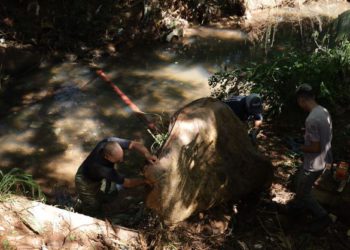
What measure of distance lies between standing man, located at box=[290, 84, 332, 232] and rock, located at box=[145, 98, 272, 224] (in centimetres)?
73

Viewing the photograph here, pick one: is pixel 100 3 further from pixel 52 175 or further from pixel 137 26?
pixel 52 175

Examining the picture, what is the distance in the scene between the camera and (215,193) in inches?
Result: 191

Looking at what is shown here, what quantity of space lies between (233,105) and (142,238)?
96.6 inches

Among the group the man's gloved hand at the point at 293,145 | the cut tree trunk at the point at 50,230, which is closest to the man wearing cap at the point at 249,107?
the man's gloved hand at the point at 293,145

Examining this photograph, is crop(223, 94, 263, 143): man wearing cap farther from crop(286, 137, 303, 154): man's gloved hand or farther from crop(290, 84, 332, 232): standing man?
crop(290, 84, 332, 232): standing man

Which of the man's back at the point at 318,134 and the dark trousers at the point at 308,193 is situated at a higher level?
the man's back at the point at 318,134

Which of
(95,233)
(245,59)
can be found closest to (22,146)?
(95,233)

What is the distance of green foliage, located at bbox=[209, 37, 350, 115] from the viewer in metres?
6.51

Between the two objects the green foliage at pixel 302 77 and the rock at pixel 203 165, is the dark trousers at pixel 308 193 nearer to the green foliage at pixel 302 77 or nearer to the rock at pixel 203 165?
the rock at pixel 203 165

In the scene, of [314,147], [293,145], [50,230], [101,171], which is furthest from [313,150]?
[50,230]

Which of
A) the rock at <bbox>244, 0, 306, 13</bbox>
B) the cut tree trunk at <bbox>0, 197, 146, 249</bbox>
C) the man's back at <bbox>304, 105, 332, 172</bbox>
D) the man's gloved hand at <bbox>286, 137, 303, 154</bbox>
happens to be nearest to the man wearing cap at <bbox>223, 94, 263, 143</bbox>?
the man's gloved hand at <bbox>286, 137, 303, 154</bbox>

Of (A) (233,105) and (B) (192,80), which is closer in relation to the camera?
(A) (233,105)

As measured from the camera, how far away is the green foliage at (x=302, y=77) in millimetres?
6508

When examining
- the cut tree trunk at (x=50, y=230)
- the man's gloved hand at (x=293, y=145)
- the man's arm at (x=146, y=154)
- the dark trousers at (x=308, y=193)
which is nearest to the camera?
the cut tree trunk at (x=50, y=230)
